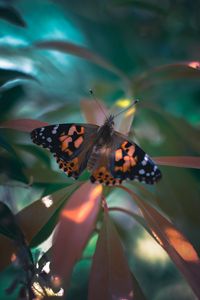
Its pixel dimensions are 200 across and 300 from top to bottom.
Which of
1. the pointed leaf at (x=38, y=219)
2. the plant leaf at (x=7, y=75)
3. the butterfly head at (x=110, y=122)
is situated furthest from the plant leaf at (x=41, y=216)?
the plant leaf at (x=7, y=75)

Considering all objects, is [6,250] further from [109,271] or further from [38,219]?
[109,271]

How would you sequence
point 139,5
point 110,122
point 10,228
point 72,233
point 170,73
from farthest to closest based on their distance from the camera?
1. point 139,5
2. point 170,73
3. point 110,122
4. point 10,228
5. point 72,233

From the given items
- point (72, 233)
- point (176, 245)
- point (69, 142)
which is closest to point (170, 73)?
point (69, 142)

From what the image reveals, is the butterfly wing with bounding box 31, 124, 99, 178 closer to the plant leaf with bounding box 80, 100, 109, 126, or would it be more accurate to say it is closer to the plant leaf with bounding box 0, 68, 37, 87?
the plant leaf with bounding box 80, 100, 109, 126

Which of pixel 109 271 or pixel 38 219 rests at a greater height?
pixel 38 219

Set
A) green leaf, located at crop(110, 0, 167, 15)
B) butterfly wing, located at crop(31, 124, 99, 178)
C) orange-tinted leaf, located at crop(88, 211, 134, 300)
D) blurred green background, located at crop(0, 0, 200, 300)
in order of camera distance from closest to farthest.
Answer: orange-tinted leaf, located at crop(88, 211, 134, 300), butterfly wing, located at crop(31, 124, 99, 178), blurred green background, located at crop(0, 0, 200, 300), green leaf, located at crop(110, 0, 167, 15)

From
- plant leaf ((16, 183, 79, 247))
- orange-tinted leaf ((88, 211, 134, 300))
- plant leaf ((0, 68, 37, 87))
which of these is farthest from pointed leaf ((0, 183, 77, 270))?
plant leaf ((0, 68, 37, 87))

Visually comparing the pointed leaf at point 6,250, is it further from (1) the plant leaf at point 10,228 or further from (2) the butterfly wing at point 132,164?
(2) the butterfly wing at point 132,164
